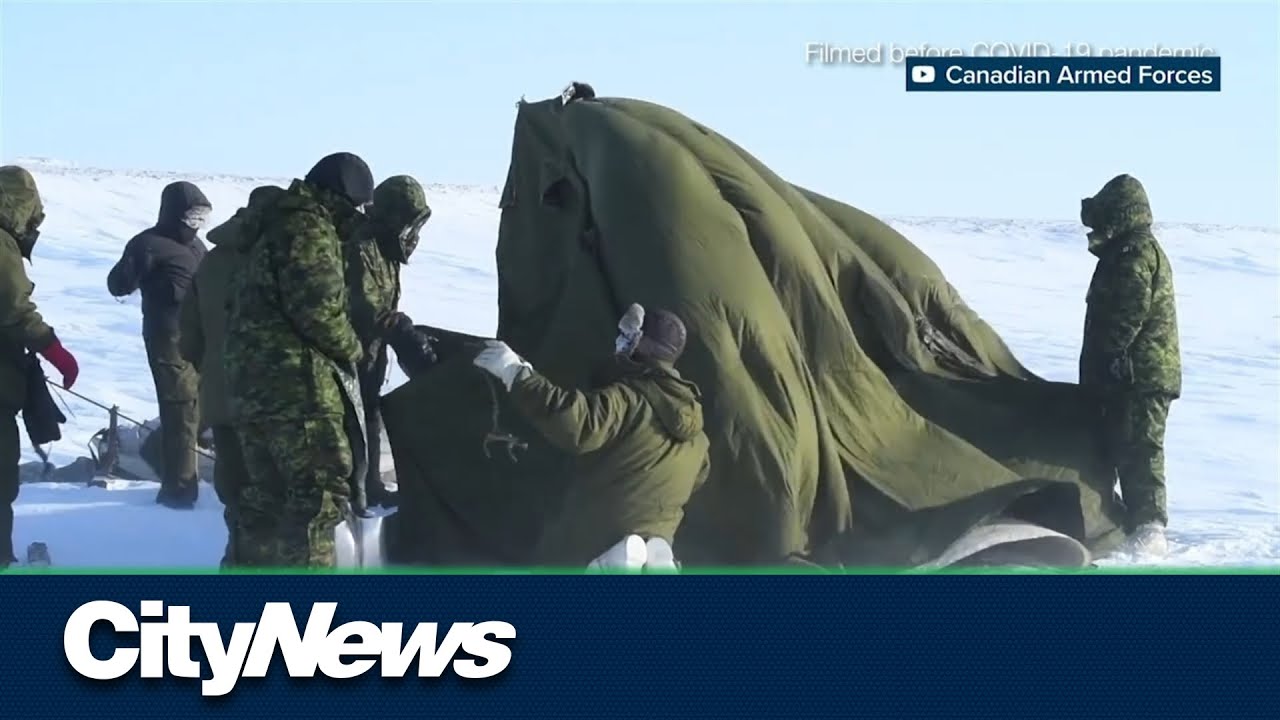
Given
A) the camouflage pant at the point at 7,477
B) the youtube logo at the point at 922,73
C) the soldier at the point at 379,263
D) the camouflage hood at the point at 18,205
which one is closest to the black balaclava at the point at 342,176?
the soldier at the point at 379,263

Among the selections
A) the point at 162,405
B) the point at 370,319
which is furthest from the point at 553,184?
the point at 162,405

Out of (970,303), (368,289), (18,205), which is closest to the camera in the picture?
(18,205)

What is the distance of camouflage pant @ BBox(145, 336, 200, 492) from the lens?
10305 millimetres

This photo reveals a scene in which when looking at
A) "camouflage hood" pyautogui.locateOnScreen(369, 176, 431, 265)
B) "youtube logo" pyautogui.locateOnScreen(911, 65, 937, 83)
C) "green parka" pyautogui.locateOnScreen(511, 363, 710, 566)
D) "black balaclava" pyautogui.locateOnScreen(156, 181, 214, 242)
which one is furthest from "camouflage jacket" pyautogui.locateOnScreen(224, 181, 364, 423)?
"youtube logo" pyautogui.locateOnScreen(911, 65, 937, 83)

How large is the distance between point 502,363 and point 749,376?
1.44m

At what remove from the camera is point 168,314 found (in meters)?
10.4

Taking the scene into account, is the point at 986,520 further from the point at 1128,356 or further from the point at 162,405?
the point at 162,405

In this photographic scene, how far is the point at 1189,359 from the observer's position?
17.0 meters

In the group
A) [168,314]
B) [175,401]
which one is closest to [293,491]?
[175,401]

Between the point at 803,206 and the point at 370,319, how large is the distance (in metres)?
2.00

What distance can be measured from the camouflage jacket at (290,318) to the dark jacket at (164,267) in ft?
10.4

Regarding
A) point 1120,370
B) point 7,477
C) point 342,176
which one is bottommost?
point 7,477

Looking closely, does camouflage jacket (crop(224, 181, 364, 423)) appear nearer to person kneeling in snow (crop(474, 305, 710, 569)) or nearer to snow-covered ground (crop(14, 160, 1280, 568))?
person kneeling in snow (crop(474, 305, 710, 569))

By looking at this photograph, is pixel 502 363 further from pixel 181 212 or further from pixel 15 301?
pixel 181 212
